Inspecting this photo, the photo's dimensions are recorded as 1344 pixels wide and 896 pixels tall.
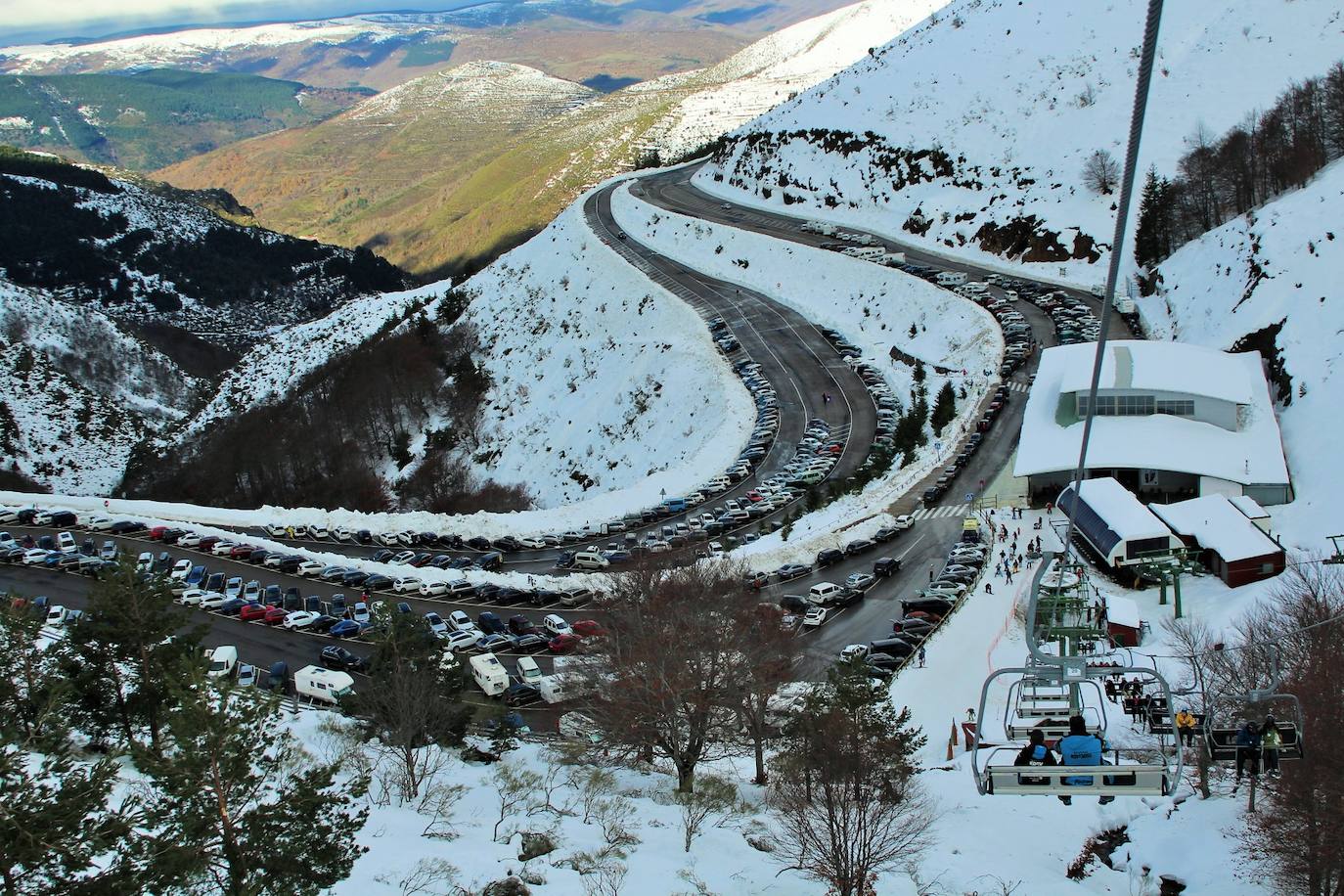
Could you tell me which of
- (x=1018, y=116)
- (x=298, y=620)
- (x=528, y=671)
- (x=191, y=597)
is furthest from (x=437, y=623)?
(x=1018, y=116)

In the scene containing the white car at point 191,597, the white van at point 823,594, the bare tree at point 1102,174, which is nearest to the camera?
the white van at point 823,594

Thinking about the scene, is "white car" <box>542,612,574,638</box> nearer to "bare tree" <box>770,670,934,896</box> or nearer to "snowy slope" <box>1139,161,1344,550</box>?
"bare tree" <box>770,670,934,896</box>

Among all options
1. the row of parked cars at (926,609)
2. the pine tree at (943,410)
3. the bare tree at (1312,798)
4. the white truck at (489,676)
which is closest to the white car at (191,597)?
the white truck at (489,676)

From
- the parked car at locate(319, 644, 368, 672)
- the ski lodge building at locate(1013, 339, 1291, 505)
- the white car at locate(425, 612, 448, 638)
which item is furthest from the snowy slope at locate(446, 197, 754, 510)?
the parked car at locate(319, 644, 368, 672)

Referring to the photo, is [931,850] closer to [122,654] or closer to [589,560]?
[122,654]

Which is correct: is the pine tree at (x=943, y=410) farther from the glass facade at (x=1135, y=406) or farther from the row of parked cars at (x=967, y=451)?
the glass facade at (x=1135, y=406)

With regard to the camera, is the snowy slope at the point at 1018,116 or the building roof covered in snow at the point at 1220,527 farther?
the snowy slope at the point at 1018,116

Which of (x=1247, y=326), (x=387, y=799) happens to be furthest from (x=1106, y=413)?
(x=387, y=799)

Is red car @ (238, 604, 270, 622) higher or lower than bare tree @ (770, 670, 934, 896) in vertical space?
lower
